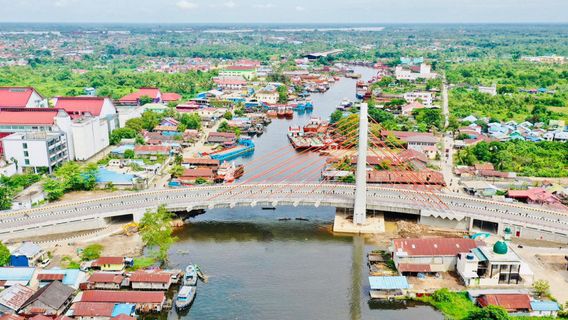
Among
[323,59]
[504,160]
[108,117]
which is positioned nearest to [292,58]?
[323,59]

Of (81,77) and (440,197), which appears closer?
(440,197)

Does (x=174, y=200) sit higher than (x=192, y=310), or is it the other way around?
(x=174, y=200)

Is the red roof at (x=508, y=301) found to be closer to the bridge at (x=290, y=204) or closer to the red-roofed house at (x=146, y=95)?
the bridge at (x=290, y=204)

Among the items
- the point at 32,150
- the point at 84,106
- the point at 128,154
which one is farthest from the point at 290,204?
the point at 84,106

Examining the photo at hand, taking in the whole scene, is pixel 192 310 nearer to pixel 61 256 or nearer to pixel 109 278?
pixel 109 278

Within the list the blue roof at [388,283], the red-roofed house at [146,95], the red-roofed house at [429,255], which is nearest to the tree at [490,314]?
the blue roof at [388,283]

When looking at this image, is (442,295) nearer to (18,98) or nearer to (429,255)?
(429,255)

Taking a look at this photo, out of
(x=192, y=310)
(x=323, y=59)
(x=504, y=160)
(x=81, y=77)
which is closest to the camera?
(x=192, y=310)
